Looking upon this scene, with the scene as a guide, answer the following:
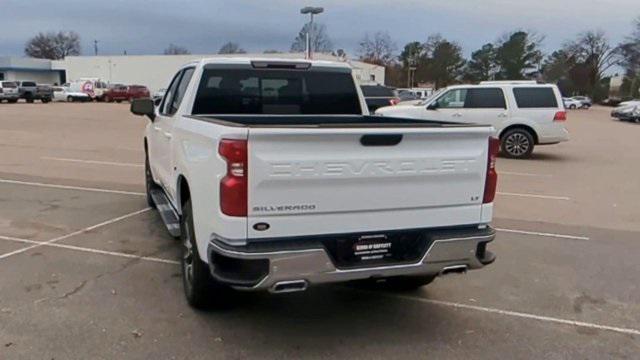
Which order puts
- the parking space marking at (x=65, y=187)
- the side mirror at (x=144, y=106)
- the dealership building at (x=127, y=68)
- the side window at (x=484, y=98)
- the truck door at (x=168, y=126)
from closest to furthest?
the truck door at (x=168, y=126), the side mirror at (x=144, y=106), the parking space marking at (x=65, y=187), the side window at (x=484, y=98), the dealership building at (x=127, y=68)

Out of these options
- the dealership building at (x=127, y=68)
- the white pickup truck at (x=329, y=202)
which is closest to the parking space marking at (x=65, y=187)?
the white pickup truck at (x=329, y=202)

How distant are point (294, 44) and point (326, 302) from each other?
7744cm

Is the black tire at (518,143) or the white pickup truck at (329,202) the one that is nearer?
the white pickup truck at (329,202)

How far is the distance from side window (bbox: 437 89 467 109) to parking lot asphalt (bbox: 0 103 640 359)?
715cm

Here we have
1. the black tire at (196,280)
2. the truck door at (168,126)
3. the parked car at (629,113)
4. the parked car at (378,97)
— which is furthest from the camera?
the parked car at (629,113)

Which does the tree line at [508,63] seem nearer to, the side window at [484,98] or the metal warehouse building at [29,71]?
the metal warehouse building at [29,71]

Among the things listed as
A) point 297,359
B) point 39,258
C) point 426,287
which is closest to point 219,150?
point 297,359

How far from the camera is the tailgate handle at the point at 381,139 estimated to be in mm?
3484

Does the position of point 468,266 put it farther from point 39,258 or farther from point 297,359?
point 39,258

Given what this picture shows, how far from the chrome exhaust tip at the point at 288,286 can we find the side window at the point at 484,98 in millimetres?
12560

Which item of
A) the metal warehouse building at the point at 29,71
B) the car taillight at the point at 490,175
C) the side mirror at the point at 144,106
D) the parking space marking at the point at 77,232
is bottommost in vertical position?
the parking space marking at the point at 77,232

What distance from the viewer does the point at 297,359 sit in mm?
3637

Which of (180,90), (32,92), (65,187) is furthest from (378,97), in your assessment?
(32,92)

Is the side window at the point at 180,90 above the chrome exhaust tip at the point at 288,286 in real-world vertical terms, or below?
above
